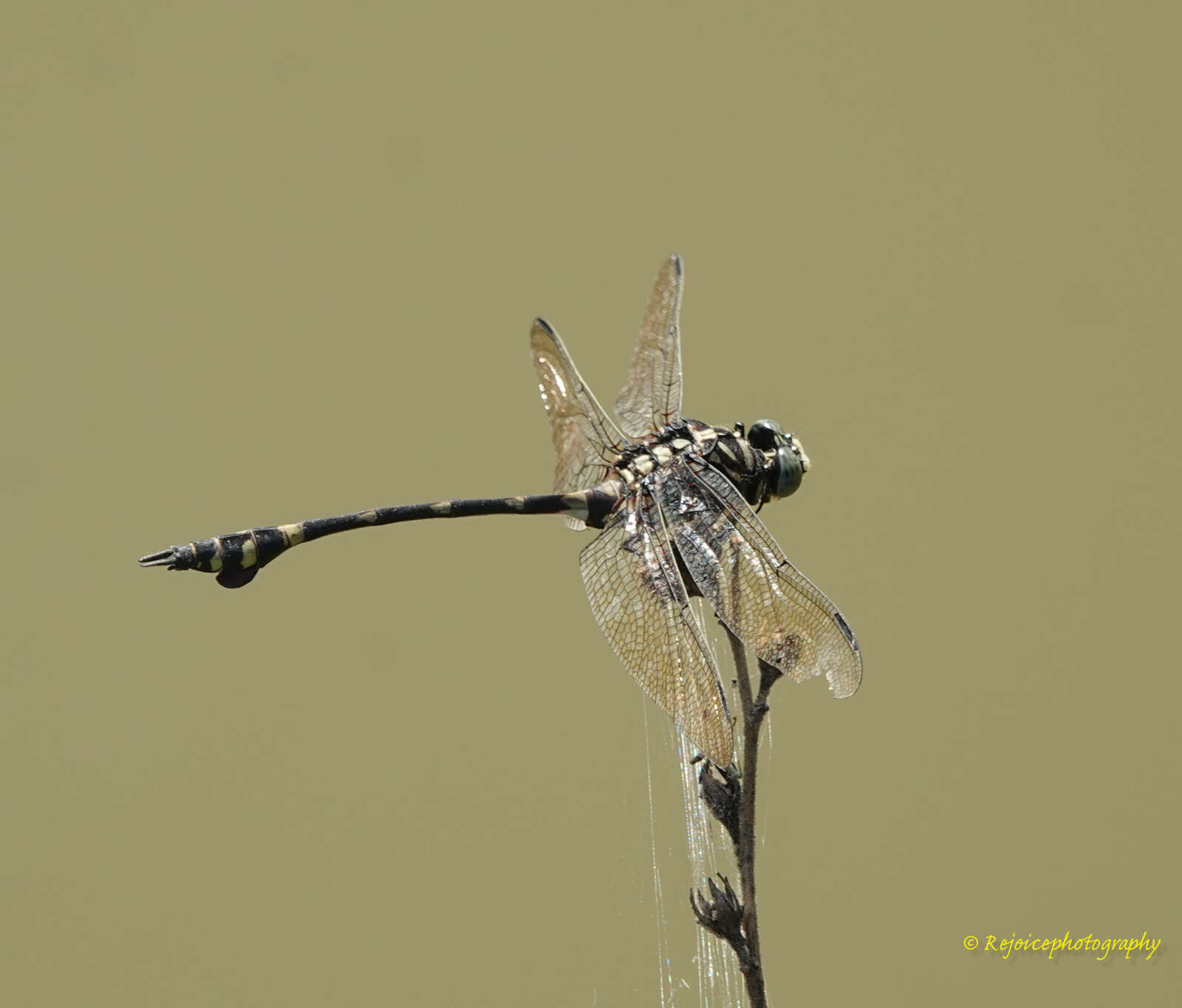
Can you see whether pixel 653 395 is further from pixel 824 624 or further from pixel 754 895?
pixel 754 895

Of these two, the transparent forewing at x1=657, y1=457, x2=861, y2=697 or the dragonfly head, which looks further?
the dragonfly head

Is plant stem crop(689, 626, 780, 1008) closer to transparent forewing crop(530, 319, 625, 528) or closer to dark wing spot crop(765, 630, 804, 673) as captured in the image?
dark wing spot crop(765, 630, 804, 673)

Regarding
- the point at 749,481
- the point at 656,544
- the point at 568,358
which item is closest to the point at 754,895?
the point at 656,544

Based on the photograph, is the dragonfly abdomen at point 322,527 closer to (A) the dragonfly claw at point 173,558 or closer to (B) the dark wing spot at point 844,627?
(A) the dragonfly claw at point 173,558

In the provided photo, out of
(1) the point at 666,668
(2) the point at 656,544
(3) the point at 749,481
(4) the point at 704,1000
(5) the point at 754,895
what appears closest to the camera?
(5) the point at 754,895

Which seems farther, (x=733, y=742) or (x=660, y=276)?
(x=660, y=276)

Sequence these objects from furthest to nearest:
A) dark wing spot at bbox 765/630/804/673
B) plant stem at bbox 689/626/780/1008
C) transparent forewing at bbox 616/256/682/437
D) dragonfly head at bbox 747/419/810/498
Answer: transparent forewing at bbox 616/256/682/437
dragonfly head at bbox 747/419/810/498
dark wing spot at bbox 765/630/804/673
plant stem at bbox 689/626/780/1008

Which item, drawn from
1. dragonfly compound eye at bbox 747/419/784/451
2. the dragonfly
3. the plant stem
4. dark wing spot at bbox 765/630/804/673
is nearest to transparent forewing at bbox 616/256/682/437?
the dragonfly
